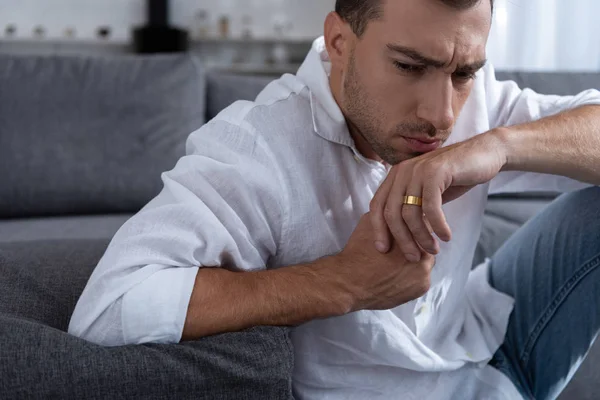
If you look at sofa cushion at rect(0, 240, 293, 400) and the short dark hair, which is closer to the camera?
sofa cushion at rect(0, 240, 293, 400)

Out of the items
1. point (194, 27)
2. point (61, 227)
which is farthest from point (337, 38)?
point (194, 27)

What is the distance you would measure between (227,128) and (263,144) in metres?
0.06

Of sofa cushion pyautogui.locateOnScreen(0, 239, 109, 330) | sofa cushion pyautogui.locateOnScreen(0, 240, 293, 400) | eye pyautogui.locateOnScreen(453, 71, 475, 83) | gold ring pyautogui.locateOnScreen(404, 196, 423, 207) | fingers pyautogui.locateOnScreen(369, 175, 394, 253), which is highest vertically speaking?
eye pyautogui.locateOnScreen(453, 71, 475, 83)

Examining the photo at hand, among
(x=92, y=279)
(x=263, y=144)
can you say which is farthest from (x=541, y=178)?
(x=92, y=279)

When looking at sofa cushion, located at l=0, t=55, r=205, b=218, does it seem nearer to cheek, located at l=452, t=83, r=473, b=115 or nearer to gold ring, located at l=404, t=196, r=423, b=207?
cheek, located at l=452, t=83, r=473, b=115

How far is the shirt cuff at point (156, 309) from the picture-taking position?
831 millimetres

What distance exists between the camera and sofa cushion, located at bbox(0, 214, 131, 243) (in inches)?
74.0

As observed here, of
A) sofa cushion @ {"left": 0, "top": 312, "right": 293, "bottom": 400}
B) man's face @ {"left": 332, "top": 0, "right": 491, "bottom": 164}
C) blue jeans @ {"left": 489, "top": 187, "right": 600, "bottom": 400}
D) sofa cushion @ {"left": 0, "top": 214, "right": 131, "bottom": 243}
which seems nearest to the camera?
sofa cushion @ {"left": 0, "top": 312, "right": 293, "bottom": 400}

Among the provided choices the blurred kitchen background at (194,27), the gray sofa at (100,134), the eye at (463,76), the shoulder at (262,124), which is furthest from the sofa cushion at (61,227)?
the blurred kitchen background at (194,27)

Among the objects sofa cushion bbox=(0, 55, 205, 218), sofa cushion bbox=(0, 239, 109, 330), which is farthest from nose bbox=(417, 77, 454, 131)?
sofa cushion bbox=(0, 55, 205, 218)

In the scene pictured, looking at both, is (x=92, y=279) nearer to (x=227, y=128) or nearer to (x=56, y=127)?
(x=227, y=128)

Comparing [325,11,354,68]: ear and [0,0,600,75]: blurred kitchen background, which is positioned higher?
[325,11,354,68]: ear

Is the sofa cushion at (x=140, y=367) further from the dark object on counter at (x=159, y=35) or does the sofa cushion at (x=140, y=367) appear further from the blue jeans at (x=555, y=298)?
the dark object on counter at (x=159, y=35)

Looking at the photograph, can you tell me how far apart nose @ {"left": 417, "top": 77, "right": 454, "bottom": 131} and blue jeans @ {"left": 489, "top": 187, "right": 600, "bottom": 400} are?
40 cm
